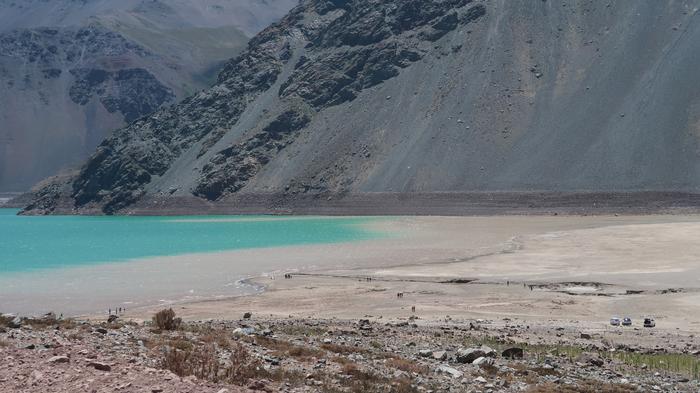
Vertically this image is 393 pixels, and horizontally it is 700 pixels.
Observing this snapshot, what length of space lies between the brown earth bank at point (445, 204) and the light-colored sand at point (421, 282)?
43.2m

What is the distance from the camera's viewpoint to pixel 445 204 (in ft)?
406

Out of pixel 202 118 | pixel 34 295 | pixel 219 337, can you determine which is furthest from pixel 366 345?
pixel 202 118

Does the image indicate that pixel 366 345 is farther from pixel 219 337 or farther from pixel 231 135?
pixel 231 135

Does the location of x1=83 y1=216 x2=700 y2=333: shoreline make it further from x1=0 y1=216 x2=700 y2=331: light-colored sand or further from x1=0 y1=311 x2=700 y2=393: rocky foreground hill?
x1=0 y1=311 x2=700 y2=393: rocky foreground hill

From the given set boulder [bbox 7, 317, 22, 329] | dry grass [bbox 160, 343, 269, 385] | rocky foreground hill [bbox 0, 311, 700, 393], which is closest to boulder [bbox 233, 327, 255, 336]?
rocky foreground hill [bbox 0, 311, 700, 393]

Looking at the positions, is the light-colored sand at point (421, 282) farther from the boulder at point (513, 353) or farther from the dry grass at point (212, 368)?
the dry grass at point (212, 368)

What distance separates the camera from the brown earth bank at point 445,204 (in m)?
109

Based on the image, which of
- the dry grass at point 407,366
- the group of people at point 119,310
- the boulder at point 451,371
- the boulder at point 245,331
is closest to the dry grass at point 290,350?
the boulder at point 245,331

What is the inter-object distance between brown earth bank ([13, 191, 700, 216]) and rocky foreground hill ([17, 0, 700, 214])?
16.9 inches

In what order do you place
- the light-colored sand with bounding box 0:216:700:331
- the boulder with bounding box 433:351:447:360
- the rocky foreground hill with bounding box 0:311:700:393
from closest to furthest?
the rocky foreground hill with bounding box 0:311:700:393 → the boulder with bounding box 433:351:447:360 → the light-colored sand with bounding box 0:216:700:331

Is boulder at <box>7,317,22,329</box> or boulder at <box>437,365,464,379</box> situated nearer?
boulder at <box>437,365,464,379</box>

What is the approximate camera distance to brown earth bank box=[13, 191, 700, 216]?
10862cm

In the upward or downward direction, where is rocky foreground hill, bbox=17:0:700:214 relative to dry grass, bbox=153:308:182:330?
upward

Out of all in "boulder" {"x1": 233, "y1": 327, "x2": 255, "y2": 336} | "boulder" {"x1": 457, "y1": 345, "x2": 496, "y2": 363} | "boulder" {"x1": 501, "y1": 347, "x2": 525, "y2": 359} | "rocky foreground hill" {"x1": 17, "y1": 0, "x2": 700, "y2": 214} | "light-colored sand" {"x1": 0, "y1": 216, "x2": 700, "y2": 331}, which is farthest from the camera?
"rocky foreground hill" {"x1": 17, "y1": 0, "x2": 700, "y2": 214}
